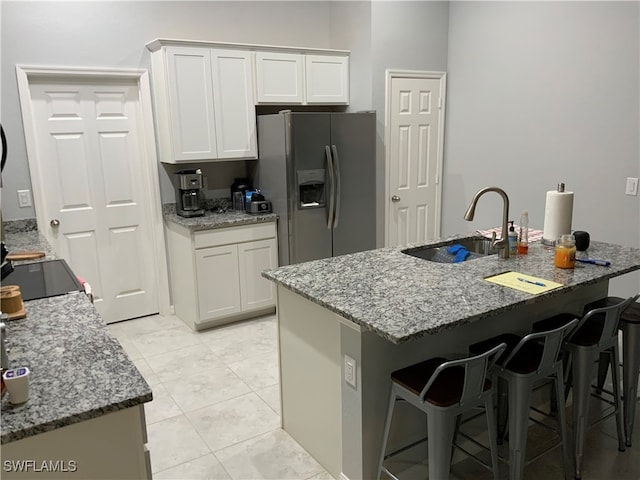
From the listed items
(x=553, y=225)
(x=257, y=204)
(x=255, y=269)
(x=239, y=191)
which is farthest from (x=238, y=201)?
(x=553, y=225)

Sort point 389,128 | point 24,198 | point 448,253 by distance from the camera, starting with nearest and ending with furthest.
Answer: point 448,253 < point 24,198 < point 389,128

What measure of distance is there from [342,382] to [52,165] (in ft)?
9.60

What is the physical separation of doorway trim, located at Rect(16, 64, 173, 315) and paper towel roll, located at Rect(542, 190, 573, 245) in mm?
2957

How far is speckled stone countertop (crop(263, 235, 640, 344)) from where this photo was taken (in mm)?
1824

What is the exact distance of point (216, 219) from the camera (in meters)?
3.96

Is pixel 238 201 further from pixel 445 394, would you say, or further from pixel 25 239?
pixel 445 394

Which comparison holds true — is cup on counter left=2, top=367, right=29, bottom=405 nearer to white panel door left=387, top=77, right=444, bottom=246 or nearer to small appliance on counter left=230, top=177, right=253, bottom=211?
small appliance on counter left=230, top=177, right=253, bottom=211

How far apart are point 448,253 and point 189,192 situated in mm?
2163

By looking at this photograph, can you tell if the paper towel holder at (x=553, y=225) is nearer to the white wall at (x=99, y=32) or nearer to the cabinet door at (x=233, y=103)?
the cabinet door at (x=233, y=103)

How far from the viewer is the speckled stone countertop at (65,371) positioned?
4.20 ft

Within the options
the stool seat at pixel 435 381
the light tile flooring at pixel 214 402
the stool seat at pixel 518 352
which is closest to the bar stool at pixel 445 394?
the stool seat at pixel 435 381

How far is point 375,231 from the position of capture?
4496mm

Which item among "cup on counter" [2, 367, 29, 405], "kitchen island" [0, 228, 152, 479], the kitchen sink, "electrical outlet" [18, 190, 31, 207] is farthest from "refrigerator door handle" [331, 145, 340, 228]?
"cup on counter" [2, 367, 29, 405]

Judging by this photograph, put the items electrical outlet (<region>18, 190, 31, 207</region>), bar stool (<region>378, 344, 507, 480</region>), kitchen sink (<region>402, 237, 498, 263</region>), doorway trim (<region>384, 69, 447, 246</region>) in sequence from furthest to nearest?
doorway trim (<region>384, 69, 447, 246</region>), electrical outlet (<region>18, 190, 31, 207</region>), kitchen sink (<region>402, 237, 498, 263</region>), bar stool (<region>378, 344, 507, 480</region>)
